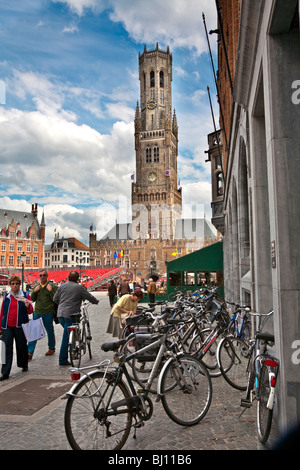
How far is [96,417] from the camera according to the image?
11.9 feet

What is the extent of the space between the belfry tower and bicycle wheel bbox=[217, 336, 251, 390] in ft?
263

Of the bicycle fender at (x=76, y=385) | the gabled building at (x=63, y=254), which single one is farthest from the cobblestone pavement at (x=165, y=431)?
the gabled building at (x=63, y=254)

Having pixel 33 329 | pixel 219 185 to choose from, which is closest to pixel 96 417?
pixel 33 329

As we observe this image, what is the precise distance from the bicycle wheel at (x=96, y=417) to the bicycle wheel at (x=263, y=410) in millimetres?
1424

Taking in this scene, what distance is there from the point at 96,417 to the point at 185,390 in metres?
1.32

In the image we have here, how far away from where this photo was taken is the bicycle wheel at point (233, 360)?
572 centimetres

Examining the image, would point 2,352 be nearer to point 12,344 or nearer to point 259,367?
point 12,344

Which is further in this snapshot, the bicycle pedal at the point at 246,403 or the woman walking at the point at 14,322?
the woman walking at the point at 14,322

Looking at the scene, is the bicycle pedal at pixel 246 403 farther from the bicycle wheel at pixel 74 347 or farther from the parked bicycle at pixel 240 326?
the bicycle wheel at pixel 74 347

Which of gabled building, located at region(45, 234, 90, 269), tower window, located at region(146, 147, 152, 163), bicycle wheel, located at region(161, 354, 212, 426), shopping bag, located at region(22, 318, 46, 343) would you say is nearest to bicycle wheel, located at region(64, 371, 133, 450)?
bicycle wheel, located at region(161, 354, 212, 426)

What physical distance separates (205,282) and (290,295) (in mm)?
21586

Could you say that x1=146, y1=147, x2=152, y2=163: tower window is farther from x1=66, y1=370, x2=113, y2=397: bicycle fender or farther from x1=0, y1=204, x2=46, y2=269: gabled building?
x1=66, y1=370, x2=113, y2=397: bicycle fender

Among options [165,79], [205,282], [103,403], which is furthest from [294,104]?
[165,79]

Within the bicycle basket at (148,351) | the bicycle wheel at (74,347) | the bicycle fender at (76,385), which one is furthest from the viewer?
the bicycle wheel at (74,347)
